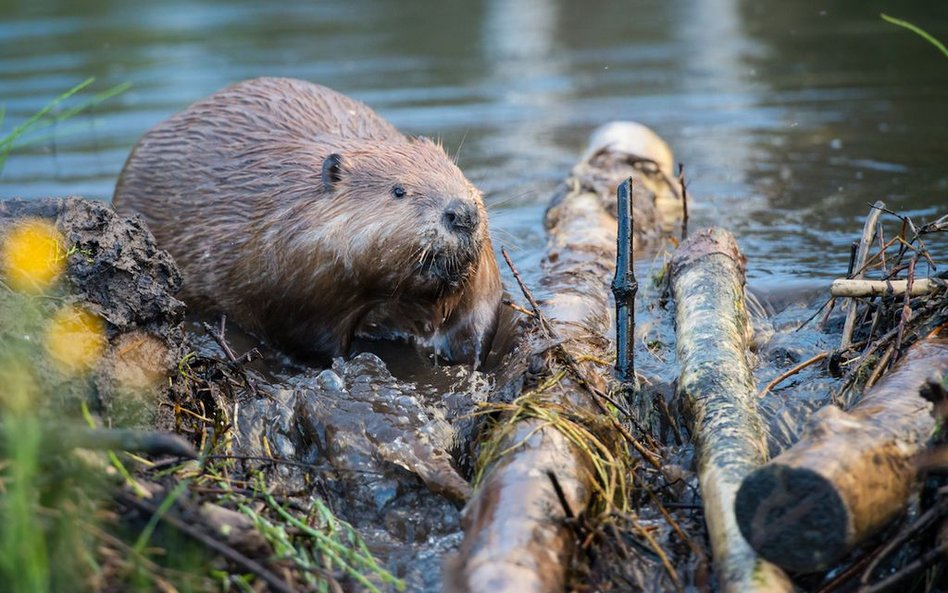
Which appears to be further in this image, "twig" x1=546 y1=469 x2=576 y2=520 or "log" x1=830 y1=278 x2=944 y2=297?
"log" x1=830 y1=278 x2=944 y2=297

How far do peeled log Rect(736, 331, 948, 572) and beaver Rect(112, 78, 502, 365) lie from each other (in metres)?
1.64

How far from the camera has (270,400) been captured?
333 centimetres

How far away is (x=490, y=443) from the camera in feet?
9.16

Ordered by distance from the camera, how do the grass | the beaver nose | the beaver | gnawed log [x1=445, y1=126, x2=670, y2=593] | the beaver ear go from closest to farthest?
gnawed log [x1=445, y1=126, x2=670, y2=593] → the grass → the beaver nose → the beaver → the beaver ear

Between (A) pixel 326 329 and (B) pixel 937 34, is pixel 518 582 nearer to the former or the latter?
(A) pixel 326 329

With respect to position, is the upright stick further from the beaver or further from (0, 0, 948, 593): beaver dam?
the beaver

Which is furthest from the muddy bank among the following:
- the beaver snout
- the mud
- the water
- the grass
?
the water

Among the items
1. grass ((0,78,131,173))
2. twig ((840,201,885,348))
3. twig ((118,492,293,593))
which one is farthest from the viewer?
twig ((840,201,885,348))

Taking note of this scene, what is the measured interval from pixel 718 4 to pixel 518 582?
41.4 feet

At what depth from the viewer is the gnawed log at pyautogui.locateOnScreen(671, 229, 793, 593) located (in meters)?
2.24

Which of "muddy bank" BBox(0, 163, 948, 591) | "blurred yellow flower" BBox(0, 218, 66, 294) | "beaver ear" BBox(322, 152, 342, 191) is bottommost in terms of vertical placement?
"muddy bank" BBox(0, 163, 948, 591)

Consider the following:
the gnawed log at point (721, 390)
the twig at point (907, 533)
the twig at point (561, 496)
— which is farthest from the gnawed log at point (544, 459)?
the twig at point (907, 533)

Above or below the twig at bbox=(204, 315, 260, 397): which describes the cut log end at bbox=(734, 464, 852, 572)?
above

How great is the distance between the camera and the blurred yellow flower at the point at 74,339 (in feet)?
8.47
